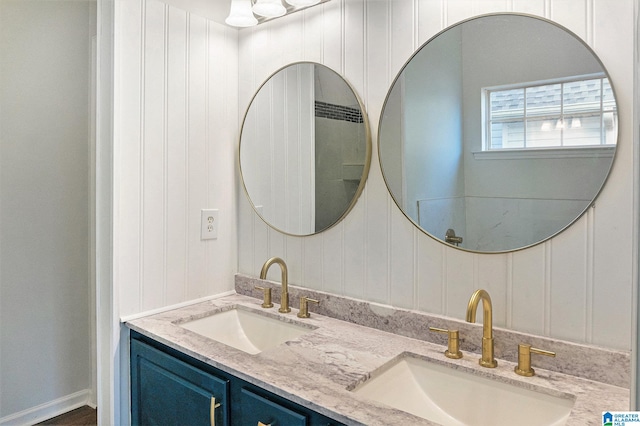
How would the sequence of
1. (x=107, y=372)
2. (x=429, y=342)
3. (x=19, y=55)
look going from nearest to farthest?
(x=429, y=342) < (x=107, y=372) < (x=19, y=55)

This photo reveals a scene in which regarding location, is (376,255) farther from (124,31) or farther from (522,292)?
(124,31)

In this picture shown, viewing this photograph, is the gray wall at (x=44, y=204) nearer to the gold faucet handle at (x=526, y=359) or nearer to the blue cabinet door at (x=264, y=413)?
the blue cabinet door at (x=264, y=413)

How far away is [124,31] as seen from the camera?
5.29 ft

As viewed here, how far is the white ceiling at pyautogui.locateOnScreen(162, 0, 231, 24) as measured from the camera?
174 centimetres

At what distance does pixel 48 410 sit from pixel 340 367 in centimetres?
205

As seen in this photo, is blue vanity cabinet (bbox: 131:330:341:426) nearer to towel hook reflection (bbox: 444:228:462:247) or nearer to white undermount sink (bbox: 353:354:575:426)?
white undermount sink (bbox: 353:354:575:426)

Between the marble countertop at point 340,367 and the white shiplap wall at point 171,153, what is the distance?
239 millimetres

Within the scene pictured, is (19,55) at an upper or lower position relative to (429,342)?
upper

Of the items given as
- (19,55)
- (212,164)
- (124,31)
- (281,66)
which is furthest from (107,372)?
(19,55)

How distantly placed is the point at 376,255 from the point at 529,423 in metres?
0.69

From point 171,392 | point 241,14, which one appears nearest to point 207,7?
point 241,14

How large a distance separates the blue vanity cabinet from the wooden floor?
926 mm

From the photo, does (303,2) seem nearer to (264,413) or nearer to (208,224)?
(208,224)

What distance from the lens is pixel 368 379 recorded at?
1.17 m
